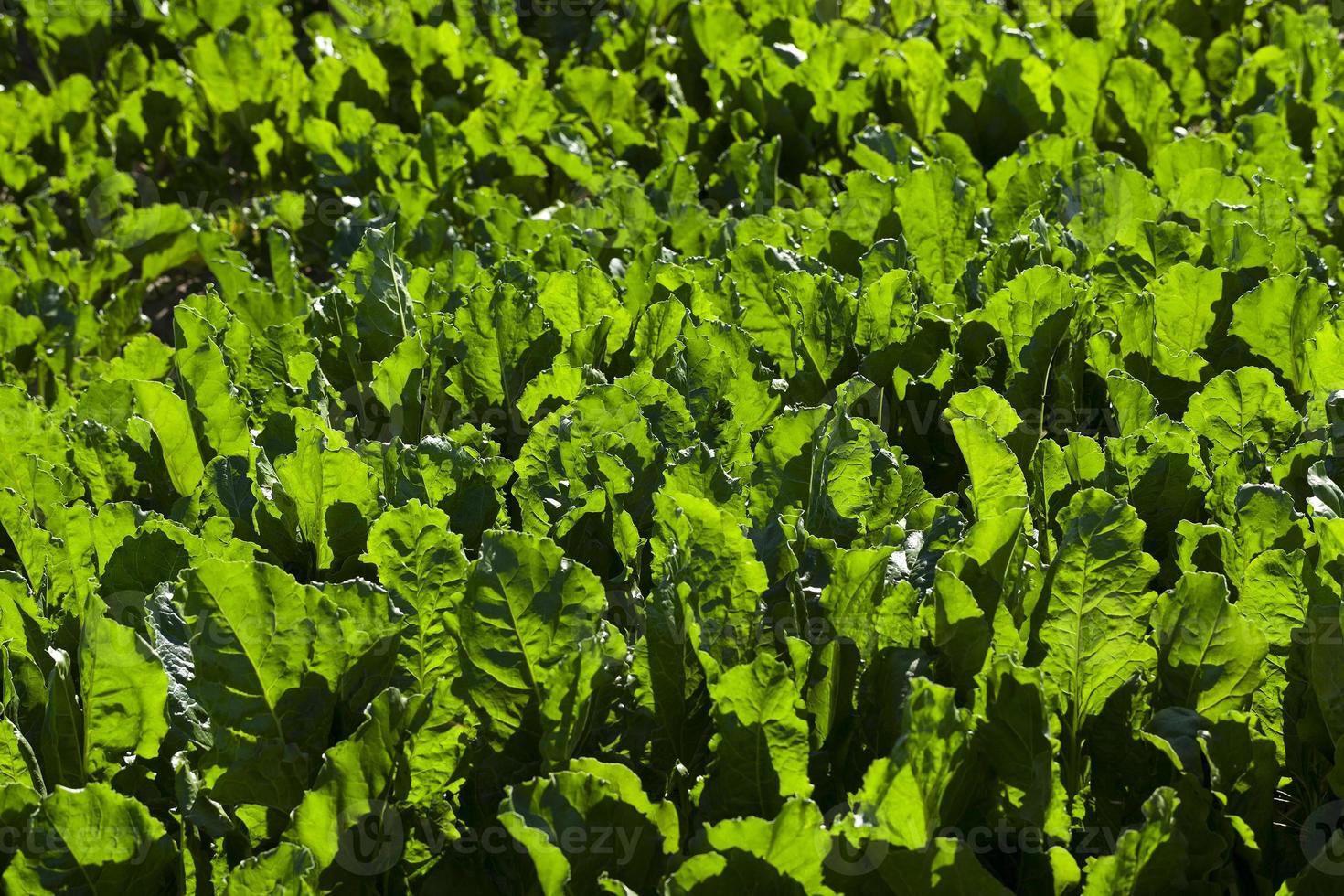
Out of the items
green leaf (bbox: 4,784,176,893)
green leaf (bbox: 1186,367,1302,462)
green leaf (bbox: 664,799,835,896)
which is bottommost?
green leaf (bbox: 4,784,176,893)

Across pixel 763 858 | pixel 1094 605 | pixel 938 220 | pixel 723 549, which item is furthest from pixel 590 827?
pixel 938 220

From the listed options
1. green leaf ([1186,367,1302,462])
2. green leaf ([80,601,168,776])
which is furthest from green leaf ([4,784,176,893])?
green leaf ([1186,367,1302,462])

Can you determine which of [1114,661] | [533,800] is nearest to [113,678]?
[533,800]

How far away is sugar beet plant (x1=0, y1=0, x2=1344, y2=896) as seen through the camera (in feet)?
5.60

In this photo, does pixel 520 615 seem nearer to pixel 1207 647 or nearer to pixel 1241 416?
pixel 1207 647

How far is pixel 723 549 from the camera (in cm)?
188

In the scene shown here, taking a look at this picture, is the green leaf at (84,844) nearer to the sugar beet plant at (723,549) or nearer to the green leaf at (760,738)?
the sugar beet plant at (723,549)

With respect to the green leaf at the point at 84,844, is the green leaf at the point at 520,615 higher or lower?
higher

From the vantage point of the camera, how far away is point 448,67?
16.0 ft

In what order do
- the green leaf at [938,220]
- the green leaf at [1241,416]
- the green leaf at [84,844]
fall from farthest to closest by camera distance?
1. the green leaf at [938,220]
2. the green leaf at [1241,416]
3. the green leaf at [84,844]

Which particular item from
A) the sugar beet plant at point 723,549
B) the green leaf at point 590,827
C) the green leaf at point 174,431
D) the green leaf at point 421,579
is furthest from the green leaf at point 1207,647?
the green leaf at point 174,431

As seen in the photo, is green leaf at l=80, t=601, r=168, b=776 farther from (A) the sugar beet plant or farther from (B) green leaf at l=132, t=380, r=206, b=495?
(B) green leaf at l=132, t=380, r=206, b=495

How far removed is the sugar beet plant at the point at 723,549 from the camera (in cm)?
171

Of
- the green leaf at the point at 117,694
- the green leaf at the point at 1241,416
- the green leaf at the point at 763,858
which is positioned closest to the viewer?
the green leaf at the point at 763,858
